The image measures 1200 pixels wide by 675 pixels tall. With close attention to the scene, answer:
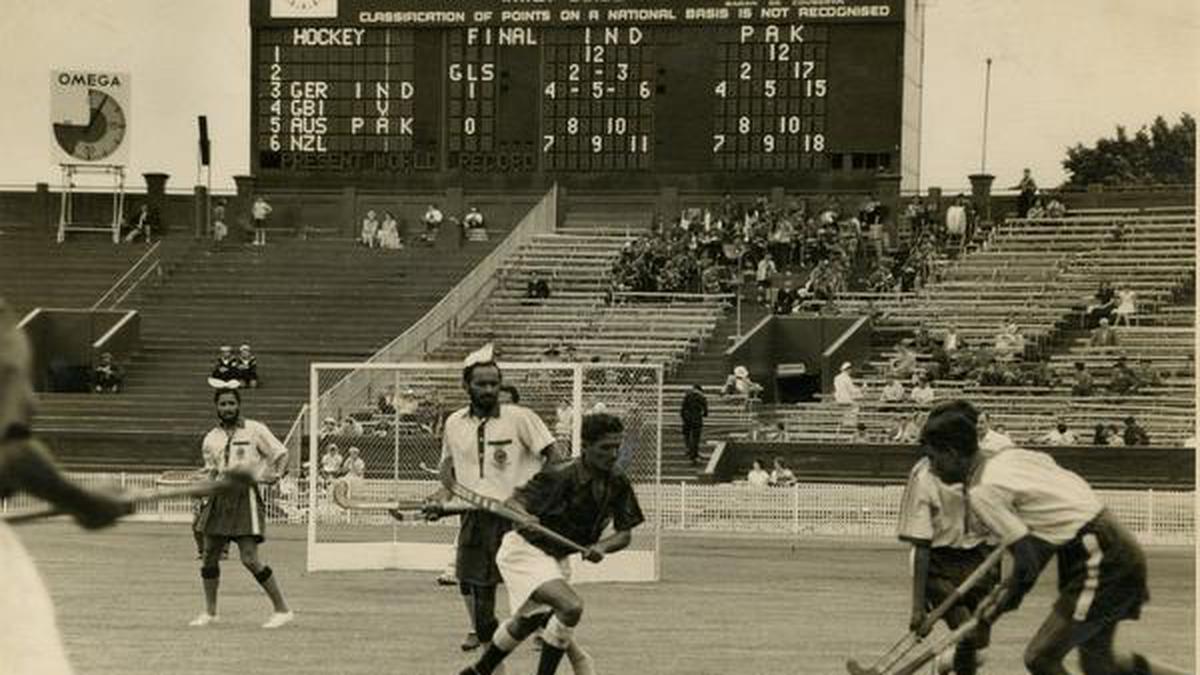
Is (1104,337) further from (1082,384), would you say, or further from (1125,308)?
(1082,384)

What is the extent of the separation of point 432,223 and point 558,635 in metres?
40.3

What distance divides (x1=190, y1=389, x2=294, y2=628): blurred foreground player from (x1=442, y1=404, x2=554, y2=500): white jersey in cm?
277

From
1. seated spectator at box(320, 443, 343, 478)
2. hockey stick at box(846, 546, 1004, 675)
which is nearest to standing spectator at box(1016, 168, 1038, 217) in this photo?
seated spectator at box(320, 443, 343, 478)

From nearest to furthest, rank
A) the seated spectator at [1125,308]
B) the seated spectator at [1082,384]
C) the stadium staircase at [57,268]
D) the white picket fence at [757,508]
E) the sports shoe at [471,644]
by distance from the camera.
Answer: the sports shoe at [471,644] → the white picket fence at [757,508] → the seated spectator at [1082,384] → the seated spectator at [1125,308] → the stadium staircase at [57,268]

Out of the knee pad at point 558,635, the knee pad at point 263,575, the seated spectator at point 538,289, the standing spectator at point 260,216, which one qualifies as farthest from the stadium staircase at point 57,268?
the knee pad at point 558,635

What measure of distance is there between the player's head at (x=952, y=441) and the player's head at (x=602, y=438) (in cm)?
173

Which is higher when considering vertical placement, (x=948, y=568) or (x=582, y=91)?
(x=582, y=91)

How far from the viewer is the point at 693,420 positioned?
1506 inches

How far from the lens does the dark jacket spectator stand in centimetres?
3616

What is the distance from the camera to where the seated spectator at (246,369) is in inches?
1689

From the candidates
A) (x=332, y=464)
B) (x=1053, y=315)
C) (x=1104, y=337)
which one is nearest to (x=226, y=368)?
(x=332, y=464)

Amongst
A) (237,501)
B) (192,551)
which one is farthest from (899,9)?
(237,501)

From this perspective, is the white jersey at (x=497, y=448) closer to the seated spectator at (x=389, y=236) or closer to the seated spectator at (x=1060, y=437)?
the seated spectator at (x=1060, y=437)

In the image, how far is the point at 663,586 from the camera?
878 inches
